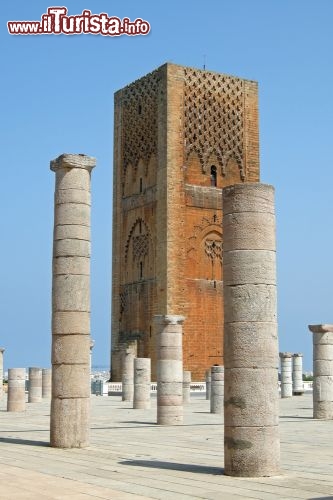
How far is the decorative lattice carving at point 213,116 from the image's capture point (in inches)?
1276

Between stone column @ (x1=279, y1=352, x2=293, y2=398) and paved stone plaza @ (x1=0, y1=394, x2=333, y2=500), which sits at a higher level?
stone column @ (x1=279, y1=352, x2=293, y2=398)

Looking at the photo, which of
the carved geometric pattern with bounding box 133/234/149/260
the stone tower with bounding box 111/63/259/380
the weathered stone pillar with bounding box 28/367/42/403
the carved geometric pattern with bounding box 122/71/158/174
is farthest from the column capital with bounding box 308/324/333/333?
the carved geometric pattern with bounding box 122/71/158/174

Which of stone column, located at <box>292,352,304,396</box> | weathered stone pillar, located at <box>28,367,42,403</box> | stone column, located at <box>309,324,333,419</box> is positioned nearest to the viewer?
stone column, located at <box>309,324,333,419</box>

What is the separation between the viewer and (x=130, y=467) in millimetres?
7223

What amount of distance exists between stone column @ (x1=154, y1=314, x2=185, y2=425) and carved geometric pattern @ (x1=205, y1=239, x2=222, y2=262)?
737 inches

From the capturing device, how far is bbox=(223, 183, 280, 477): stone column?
22.3 ft

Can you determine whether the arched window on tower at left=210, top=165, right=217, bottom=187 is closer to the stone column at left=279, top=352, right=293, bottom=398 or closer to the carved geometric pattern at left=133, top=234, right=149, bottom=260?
the carved geometric pattern at left=133, top=234, right=149, bottom=260

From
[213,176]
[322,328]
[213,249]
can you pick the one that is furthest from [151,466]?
[213,176]

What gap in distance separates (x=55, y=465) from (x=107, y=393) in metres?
21.0

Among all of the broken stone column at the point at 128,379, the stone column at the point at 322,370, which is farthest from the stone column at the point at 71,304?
the broken stone column at the point at 128,379

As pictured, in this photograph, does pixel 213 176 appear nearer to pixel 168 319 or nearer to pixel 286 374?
pixel 286 374

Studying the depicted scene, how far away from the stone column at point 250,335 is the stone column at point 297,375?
18.9 m

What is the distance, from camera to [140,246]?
3347 cm

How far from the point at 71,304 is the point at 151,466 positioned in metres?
2.67
